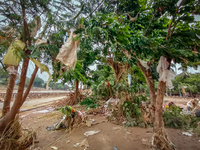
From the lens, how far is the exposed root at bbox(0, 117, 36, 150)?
7.36 feet

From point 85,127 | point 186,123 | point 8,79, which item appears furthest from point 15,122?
point 186,123

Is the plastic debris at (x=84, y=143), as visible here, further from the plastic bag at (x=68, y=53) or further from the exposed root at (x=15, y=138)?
the plastic bag at (x=68, y=53)

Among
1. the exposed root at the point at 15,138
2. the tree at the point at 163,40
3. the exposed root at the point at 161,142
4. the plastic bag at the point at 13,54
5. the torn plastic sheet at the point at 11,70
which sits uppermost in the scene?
the tree at the point at 163,40

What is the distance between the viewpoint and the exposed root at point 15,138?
7.36 feet

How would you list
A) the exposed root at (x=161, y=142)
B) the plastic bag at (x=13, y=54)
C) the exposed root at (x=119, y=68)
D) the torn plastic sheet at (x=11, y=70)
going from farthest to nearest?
the exposed root at (x=119, y=68)
the exposed root at (x=161, y=142)
the torn plastic sheet at (x=11, y=70)
the plastic bag at (x=13, y=54)

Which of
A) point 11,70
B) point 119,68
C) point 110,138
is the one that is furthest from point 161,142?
point 119,68

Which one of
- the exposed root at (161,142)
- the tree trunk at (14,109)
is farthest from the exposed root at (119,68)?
the tree trunk at (14,109)

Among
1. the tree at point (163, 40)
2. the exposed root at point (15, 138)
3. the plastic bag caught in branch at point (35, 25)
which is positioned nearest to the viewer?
the exposed root at point (15, 138)

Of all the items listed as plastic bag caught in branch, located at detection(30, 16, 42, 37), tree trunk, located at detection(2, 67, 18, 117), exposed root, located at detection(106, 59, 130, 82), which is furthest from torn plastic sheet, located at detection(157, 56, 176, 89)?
tree trunk, located at detection(2, 67, 18, 117)

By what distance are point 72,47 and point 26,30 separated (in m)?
1.17

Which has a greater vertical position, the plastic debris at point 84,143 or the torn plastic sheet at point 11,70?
the torn plastic sheet at point 11,70

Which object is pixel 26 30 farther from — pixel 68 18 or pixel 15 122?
pixel 15 122

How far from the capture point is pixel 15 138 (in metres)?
2.52

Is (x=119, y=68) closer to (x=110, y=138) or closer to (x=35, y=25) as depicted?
(x=110, y=138)
